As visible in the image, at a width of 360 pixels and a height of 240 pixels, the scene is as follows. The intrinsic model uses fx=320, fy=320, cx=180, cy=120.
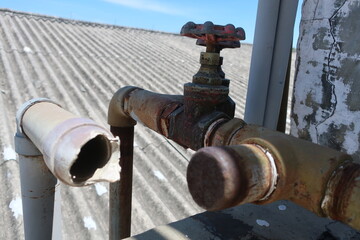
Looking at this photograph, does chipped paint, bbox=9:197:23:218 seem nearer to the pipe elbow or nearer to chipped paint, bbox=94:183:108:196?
chipped paint, bbox=94:183:108:196

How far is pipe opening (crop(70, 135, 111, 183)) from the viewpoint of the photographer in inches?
25.1

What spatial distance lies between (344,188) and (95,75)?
3.09 m

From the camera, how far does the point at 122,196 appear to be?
4.30 ft

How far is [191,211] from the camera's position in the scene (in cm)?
183

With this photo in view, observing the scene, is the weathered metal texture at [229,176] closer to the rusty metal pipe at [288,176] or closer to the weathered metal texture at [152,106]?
the rusty metal pipe at [288,176]

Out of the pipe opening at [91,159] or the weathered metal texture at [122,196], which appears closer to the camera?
the pipe opening at [91,159]

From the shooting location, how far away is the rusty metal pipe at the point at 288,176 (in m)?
0.51

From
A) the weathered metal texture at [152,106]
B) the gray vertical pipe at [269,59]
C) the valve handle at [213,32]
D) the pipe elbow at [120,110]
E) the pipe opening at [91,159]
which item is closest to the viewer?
the pipe opening at [91,159]

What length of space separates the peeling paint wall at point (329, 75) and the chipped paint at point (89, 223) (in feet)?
3.59

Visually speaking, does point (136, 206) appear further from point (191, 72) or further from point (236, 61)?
point (236, 61)

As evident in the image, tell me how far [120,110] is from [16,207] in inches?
31.4

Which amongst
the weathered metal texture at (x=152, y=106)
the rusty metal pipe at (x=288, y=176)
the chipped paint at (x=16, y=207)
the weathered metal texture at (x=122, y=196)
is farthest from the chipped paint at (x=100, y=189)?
the rusty metal pipe at (x=288, y=176)

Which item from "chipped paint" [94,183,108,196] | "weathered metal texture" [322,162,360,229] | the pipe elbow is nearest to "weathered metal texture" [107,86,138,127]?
the pipe elbow

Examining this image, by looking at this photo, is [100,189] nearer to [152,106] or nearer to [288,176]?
[152,106]
